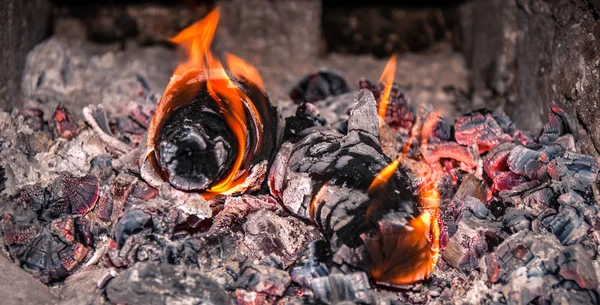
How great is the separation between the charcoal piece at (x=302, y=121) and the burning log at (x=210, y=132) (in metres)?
0.09

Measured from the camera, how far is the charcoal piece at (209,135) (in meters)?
1.70

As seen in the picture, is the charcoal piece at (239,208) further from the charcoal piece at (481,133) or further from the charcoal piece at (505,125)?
the charcoal piece at (505,125)

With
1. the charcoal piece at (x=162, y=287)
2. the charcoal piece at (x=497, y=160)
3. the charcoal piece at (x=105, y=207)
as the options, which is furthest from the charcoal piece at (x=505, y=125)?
the charcoal piece at (x=105, y=207)

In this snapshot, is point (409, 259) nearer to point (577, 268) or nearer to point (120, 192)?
point (577, 268)

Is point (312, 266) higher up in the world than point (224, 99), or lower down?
lower down

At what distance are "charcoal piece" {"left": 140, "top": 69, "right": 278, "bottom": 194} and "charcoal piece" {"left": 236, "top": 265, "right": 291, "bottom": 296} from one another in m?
0.28

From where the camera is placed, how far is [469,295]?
1.75 m

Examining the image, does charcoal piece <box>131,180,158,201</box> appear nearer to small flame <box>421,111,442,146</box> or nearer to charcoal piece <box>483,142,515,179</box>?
small flame <box>421,111,442,146</box>

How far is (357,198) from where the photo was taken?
1.75 metres

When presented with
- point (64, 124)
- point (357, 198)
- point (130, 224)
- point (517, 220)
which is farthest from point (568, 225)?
point (64, 124)

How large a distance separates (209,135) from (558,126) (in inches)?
52.9

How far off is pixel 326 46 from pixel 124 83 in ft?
4.86

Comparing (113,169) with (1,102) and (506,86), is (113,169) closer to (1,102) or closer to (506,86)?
(1,102)

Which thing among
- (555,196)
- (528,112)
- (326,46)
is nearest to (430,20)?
(326,46)
